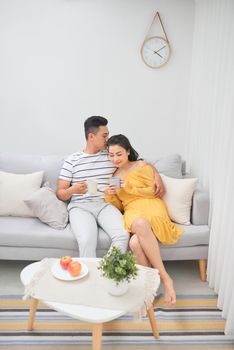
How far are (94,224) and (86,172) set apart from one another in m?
0.45

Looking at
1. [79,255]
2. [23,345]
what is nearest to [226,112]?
[79,255]

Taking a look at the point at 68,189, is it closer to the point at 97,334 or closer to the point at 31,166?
the point at 31,166

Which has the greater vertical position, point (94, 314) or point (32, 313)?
point (94, 314)

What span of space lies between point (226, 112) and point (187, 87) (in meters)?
1.26

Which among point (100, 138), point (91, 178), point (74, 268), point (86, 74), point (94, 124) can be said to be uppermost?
point (86, 74)

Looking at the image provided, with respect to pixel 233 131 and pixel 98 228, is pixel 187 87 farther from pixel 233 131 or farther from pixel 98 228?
pixel 98 228

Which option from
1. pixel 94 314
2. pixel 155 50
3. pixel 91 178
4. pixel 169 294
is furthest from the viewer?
pixel 155 50

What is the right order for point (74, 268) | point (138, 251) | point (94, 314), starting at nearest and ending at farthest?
1. point (94, 314)
2. point (74, 268)
3. point (138, 251)

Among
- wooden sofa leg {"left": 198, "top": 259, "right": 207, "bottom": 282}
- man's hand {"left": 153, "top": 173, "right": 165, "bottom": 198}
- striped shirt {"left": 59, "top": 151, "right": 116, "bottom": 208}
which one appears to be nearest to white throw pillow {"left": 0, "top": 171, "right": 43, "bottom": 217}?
striped shirt {"left": 59, "top": 151, "right": 116, "bottom": 208}

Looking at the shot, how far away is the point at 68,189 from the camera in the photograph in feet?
9.28

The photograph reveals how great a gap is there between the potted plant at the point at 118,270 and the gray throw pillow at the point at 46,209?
0.92 meters

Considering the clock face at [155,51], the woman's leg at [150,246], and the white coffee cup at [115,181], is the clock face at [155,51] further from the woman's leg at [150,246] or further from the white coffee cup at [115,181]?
the woman's leg at [150,246]

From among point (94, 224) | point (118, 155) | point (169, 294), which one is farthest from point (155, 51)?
point (169, 294)

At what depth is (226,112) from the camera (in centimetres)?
245
